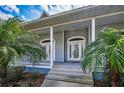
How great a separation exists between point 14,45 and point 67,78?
3.00m

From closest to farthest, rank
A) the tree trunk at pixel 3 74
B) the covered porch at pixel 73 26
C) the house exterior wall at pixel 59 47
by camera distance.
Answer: the tree trunk at pixel 3 74
the covered porch at pixel 73 26
the house exterior wall at pixel 59 47

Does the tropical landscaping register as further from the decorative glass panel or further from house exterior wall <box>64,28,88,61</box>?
house exterior wall <box>64,28,88,61</box>

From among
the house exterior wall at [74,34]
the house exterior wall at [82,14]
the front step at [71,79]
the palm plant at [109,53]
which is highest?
the house exterior wall at [82,14]

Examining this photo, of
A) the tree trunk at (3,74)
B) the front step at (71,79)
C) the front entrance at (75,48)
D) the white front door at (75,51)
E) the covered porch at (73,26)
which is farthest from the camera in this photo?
the white front door at (75,51)

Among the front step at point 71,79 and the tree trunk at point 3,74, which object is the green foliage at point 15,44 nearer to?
the tree trunk at point 3,74

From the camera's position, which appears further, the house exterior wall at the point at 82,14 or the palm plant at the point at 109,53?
the house exterior wall at the point at 82,14

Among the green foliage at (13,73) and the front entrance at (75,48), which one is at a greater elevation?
the front entrance at (75,48)

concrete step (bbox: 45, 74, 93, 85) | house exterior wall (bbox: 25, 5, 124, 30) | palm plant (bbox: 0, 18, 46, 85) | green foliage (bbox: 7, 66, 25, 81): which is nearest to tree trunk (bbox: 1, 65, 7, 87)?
palm plant (bbox: 0, 18, 46, 85)

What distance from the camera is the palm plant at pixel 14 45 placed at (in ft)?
23.3

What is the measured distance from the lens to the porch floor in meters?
7.53

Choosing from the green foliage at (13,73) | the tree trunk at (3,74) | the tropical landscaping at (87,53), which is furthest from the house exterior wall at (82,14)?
the tree trunk at (3,74)

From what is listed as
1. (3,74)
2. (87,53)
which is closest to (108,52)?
(87,53)
